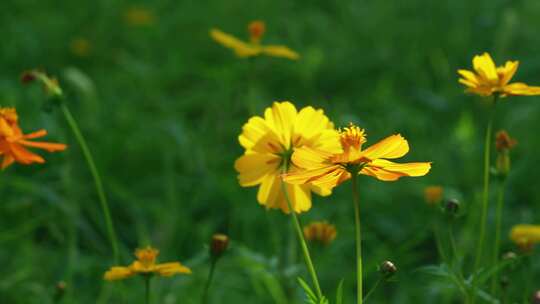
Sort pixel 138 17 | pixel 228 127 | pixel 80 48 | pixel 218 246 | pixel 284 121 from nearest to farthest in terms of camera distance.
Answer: pixel 284 121 < pixel 218 246 < pixel 228 127 < pixel 80 48 < pixel 138 17

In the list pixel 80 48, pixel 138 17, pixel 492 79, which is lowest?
pixel 80 48

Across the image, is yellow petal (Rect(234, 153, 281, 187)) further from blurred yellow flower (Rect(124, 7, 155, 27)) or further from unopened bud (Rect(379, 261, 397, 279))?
blurred yellow flower (Rect(124, 7, 155, 27))

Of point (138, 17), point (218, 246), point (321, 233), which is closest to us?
point (218, 246)

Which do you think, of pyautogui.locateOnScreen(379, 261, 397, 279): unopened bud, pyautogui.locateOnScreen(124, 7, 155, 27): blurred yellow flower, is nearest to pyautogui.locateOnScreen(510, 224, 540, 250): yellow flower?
pyautogui.locateOnScreen(379, 261, 397, 279): unopened bud

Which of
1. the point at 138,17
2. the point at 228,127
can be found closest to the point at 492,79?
the point at 228,127

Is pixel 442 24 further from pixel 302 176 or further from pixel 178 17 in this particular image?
pixel 302 176

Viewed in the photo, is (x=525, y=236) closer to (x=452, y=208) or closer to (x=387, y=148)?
(x=452, y=208)
